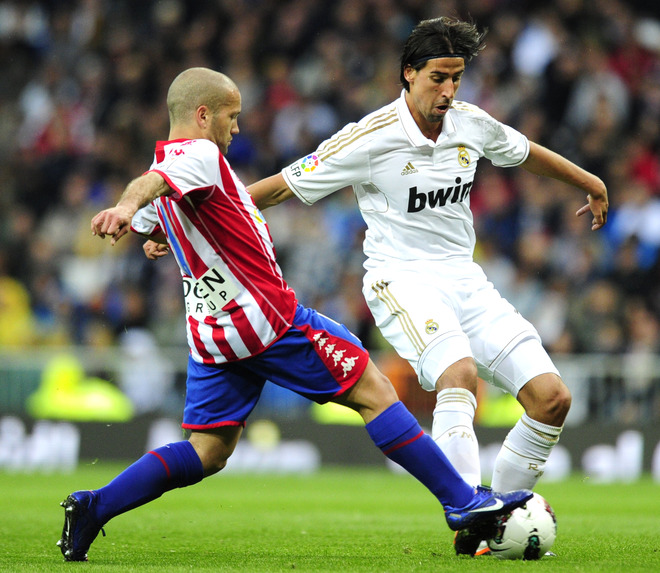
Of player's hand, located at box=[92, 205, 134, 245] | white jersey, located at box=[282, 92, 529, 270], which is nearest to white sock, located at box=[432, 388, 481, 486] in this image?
Answer: white jersey, located at box=[282, 92, 529, 270]

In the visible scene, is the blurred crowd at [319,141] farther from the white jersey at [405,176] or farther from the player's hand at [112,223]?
the player's hand at [112,223]

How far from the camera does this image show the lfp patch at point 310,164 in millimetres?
5812

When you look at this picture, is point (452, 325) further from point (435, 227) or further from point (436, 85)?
point (436, 85)

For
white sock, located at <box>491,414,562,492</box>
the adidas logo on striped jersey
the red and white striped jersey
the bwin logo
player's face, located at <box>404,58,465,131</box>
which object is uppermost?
player's face, located at <box>404,58,465,131</box>

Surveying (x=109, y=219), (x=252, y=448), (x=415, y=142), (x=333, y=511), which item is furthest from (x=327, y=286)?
(x=109, y=219)

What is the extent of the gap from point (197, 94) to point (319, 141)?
34.6ft

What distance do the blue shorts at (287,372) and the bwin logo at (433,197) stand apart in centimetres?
95

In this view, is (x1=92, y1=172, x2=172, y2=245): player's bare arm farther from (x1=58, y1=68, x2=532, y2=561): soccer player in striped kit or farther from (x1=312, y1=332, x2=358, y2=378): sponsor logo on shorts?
(x1=312, y1=332, x2=358, y2=378): sponsor logo on shorts

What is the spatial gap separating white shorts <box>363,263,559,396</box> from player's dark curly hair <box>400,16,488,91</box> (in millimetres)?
1042

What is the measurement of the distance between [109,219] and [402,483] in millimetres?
7926

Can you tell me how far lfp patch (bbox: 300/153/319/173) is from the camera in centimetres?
581

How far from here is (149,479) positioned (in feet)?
16.6

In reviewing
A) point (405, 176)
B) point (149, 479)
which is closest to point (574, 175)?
point (405, 176)

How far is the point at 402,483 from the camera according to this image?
11648mm
